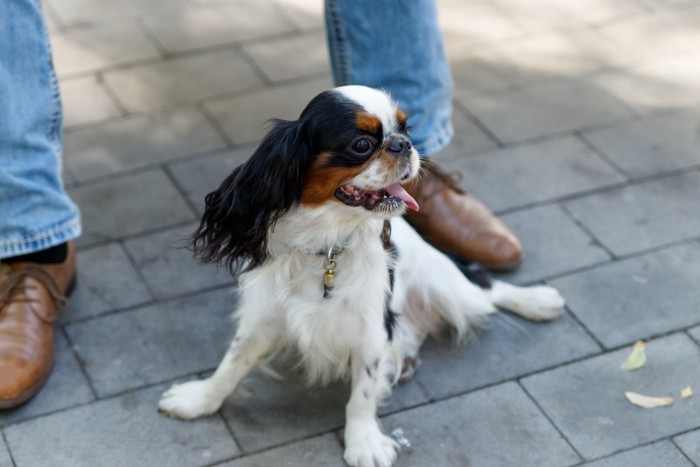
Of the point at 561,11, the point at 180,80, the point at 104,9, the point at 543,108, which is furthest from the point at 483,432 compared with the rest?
the point at 104,9

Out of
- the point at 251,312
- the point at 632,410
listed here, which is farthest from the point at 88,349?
the point at 632,410

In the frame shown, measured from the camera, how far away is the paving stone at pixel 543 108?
4742mm

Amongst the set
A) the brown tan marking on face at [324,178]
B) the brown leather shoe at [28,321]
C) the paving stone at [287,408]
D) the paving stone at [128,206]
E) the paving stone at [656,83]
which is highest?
the brown tan marking on face at [324,178]

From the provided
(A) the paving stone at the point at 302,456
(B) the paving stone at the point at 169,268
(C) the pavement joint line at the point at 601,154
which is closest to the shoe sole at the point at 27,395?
(B) the paving stone at the point at 169,268

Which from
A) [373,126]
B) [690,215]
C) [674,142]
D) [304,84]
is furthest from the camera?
[304,84]

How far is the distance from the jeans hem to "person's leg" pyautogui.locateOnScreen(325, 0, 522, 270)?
109 cm

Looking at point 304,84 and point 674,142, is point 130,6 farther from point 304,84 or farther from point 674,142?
point 674,142

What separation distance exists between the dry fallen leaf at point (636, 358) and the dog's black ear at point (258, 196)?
4.27ft

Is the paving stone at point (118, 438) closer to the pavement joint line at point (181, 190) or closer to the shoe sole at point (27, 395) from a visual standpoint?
the shoe sole at point (27, 395)

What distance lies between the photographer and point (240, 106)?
191 inches

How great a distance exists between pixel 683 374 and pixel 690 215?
943 mm

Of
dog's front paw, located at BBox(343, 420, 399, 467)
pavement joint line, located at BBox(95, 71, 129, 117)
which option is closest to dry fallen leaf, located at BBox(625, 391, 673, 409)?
dog's front paw, located at BBox(343, 420, 399, 467)

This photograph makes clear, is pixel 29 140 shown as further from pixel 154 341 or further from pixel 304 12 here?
pixel 304 12

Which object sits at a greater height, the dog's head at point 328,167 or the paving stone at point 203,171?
the dog's head at point 328,167
